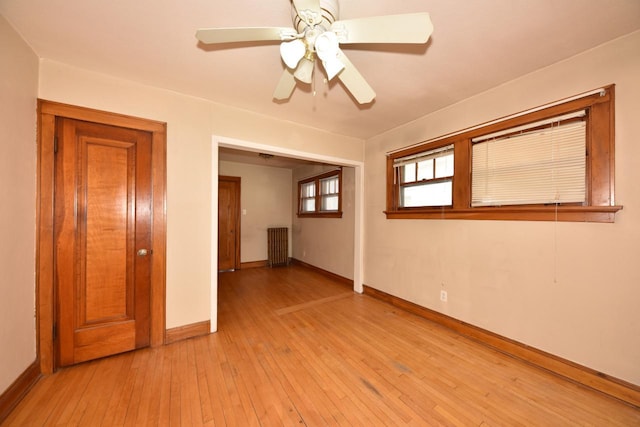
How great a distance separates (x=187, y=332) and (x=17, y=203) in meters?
1.70

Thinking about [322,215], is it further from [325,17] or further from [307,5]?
[307,5]

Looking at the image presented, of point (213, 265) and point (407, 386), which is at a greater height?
point (213, 265)

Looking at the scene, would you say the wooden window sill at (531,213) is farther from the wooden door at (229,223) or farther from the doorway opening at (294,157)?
the wooden door at (229,223)

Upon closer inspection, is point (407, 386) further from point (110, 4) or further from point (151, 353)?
point (110, 4)

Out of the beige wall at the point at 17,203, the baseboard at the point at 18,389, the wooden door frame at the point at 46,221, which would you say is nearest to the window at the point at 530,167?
the wooden door frame at the point at 46,221

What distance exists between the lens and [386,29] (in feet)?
3.77

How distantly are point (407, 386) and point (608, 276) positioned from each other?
1670 mm

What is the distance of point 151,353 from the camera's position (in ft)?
7.18

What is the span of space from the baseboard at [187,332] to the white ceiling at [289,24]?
2418mm

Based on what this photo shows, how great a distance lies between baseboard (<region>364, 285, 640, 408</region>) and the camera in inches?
64.4

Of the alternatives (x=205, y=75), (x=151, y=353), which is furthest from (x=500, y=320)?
(x=205, y=75)

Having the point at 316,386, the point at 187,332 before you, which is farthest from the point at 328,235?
the point at 316,386

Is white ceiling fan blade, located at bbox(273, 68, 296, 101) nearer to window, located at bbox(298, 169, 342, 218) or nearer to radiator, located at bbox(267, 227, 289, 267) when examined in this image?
window, located at bbox(298, 169, 342, 218)

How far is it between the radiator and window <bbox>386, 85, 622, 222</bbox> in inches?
143
